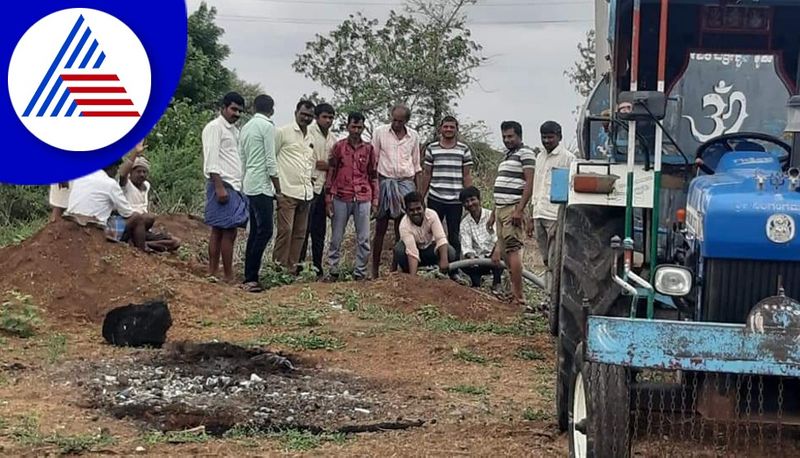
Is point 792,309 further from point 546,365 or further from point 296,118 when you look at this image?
point 296,118

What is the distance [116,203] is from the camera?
398 inches

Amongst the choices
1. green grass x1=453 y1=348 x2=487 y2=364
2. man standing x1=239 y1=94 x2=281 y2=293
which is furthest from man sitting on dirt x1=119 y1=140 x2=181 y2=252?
green grass x1=453 y1=348 x2=487 y2=364

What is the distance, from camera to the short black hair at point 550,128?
9.44 m

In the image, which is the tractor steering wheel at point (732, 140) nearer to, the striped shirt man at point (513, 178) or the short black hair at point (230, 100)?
the striped shirt man at point (513, 178)

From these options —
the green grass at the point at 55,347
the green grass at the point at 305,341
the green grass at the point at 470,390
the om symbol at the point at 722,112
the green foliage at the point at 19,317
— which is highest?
the om symbol at the point at 722,112

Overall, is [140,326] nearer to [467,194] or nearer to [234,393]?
[234,393]

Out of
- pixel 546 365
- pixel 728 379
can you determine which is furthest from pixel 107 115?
pixel 728 379

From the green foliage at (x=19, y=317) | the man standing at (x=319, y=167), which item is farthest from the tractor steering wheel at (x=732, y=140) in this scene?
the man standing at (x=319, y=167)

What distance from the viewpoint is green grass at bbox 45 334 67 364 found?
24.0 ft

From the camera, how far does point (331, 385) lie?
21.9ft

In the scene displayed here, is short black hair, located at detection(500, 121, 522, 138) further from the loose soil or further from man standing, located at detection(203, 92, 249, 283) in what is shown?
man standing, located at detection(203, 92, 249, 283)

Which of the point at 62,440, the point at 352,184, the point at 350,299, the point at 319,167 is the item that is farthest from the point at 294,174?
the point at 62,440

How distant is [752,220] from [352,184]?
6.61 m

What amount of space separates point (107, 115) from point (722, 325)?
5.81 meters
